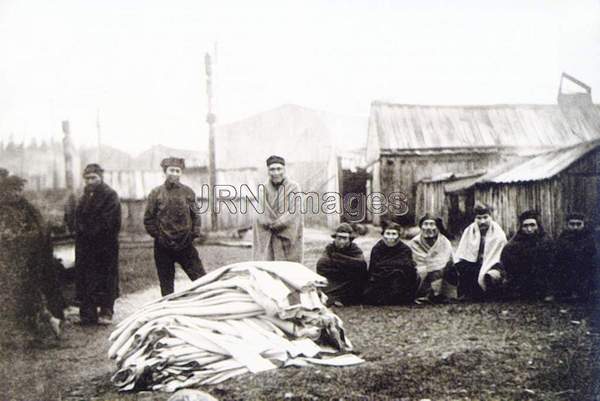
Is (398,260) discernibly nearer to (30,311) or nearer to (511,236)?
(511,236)

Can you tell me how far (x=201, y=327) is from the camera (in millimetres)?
2566

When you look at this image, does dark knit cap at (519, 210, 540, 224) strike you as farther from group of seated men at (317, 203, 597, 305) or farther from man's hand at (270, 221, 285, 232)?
man's hand at (270, 221, 285, 232)

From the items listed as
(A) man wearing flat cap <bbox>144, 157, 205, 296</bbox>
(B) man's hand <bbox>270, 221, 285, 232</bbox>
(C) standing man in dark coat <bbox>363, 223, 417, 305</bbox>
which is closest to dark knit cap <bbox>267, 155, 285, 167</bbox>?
(B) man's hand <bbox>270, 221, 285, 232</bbox>

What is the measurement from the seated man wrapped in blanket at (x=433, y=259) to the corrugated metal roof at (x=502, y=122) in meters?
0.74

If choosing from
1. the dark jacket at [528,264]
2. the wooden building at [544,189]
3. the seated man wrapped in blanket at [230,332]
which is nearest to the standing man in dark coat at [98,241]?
the seated man wrapped in blanket at [230,332]

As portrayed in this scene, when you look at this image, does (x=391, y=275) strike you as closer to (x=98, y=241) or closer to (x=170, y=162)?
(x=170, y=162)

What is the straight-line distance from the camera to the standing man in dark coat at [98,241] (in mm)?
3371

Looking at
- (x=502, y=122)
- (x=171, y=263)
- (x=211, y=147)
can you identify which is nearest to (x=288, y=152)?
(x=211, y=147)

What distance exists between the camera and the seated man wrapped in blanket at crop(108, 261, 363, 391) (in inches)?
95.5

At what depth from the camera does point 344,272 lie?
147 inches

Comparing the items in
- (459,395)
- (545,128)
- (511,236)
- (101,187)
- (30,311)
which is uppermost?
(545,128)

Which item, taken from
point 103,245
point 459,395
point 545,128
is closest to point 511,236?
point 545,128

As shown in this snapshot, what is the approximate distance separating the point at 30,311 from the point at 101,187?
0.92m

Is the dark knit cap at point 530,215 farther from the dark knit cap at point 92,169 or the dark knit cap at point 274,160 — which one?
the dark knit cap at point 92,169
